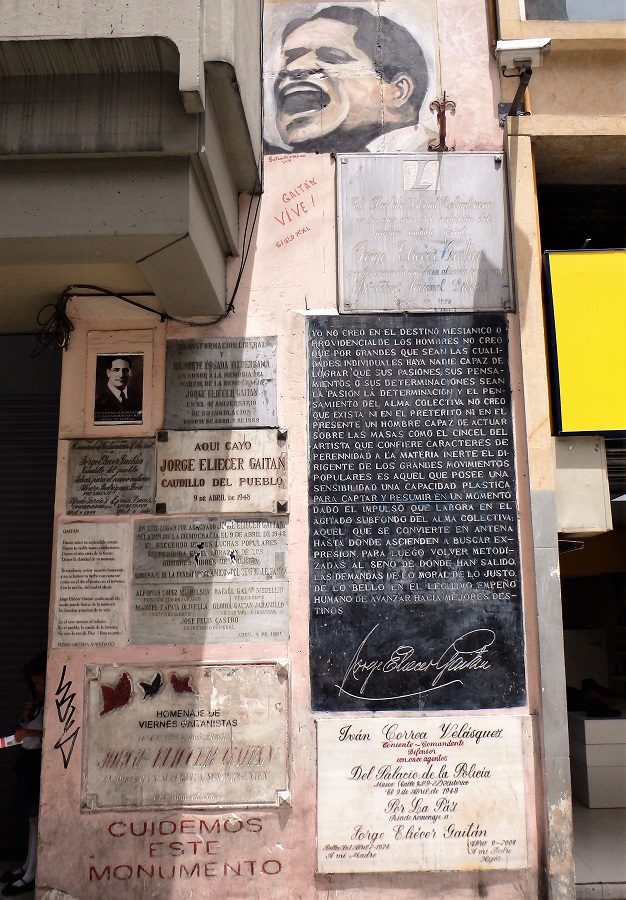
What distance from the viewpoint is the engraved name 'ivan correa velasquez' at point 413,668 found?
5.16m

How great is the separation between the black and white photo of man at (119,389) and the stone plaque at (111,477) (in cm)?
17

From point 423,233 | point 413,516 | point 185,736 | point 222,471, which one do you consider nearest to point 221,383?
point 222,471

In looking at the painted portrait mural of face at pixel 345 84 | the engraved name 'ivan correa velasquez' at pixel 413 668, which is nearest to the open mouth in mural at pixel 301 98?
the painted portrait mural of face at pixel 345 84

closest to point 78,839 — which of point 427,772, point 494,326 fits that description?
point 427,772

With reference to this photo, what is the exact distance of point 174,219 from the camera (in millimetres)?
4352

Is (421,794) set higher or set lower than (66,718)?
lower

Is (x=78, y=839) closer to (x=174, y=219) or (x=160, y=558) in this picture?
(x=160, y=558)

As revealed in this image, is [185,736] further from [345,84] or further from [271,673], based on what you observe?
[345,84]

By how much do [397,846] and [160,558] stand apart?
7.99 feet

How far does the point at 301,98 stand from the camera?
588 centimetres

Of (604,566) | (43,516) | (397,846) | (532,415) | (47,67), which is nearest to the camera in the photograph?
(47,67)

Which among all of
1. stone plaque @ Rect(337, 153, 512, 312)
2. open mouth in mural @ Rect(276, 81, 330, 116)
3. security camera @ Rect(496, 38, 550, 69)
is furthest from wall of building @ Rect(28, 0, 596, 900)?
security camera @ Rect(496, 38, 550, 69)

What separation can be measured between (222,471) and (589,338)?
9.28 feet

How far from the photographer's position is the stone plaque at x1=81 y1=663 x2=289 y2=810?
16.5 feet
